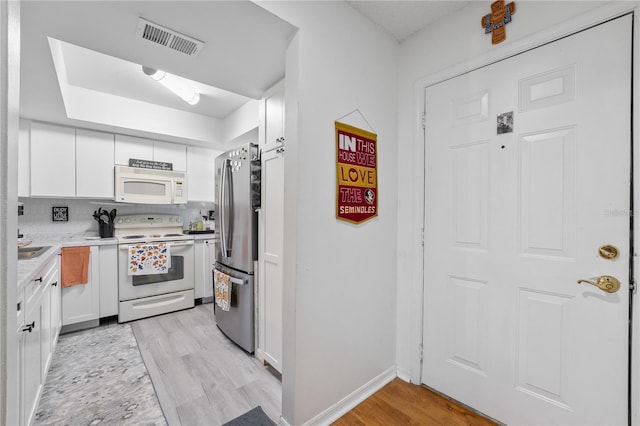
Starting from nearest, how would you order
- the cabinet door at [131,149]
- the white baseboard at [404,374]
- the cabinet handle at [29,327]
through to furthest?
the cabinet handle at [29,327], the white baseboard at [404,374], the cabinet door at [131,149]

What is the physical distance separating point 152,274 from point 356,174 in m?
2.78

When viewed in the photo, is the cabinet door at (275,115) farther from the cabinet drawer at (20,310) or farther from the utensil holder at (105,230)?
the utensil holder at (105,230)

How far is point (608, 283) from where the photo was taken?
1260mm

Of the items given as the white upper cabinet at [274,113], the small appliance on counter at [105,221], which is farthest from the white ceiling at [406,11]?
the small appliance on counter at [105,221]

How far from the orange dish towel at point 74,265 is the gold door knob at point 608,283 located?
399 cm

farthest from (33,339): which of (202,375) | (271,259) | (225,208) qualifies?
(225,208)

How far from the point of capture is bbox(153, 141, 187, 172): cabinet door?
349 centimetres

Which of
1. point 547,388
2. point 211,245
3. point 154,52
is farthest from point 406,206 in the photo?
point 211,245

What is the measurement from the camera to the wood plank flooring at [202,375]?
1.71 meters

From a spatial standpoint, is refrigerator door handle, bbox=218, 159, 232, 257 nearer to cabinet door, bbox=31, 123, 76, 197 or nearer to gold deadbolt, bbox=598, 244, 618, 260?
cabinet door, bbox=31, 123, 76, 197

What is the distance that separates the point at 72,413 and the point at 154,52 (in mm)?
2312

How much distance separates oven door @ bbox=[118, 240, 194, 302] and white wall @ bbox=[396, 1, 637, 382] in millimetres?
2675

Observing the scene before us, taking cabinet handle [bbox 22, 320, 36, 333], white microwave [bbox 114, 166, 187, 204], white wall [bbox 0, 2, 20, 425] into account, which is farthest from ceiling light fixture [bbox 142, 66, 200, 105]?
cabinet handle [bbox 22, 320, 36, 333]

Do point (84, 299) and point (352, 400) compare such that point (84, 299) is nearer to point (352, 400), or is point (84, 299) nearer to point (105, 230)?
point (105, 230)
